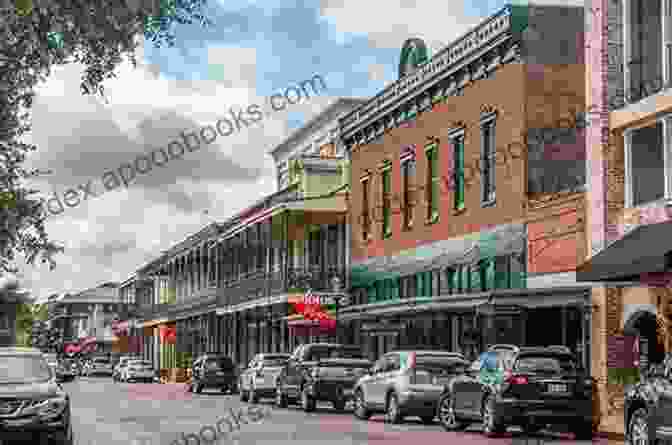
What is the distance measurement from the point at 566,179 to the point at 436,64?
23.8 feet

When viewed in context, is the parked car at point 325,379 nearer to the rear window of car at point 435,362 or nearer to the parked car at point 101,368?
the rear window of car at point 435,362

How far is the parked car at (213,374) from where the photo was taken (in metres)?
53.5

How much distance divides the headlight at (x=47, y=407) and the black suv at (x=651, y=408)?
8.05 meters

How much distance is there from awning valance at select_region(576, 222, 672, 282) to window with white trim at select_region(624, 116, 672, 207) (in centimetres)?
98

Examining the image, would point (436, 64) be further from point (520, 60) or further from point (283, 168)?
point (283, 168)

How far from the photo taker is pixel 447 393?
26.6 meters

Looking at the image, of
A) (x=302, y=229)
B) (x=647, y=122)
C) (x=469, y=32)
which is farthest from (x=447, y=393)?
(x=302, y=229)

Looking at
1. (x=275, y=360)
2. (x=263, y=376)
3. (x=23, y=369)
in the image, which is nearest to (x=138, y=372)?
(x=275, y=360)

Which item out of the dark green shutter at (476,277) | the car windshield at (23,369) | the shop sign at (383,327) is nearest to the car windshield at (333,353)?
the shop sign at (383,327)

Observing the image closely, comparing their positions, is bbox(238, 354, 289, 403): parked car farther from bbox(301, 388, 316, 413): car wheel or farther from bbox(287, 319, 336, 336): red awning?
bbox(301, 388, 316, 413): car wheel

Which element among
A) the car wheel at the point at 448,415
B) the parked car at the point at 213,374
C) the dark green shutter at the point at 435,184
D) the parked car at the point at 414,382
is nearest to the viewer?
the car wheel at the point at 448,415

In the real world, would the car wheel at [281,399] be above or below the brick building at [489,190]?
below

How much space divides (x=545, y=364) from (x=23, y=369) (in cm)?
948

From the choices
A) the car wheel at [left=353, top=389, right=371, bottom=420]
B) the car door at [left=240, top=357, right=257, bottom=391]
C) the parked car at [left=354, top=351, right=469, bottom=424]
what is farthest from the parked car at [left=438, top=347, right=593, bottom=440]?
the car door at [left=240, top=357, right=257, bottom=391]
